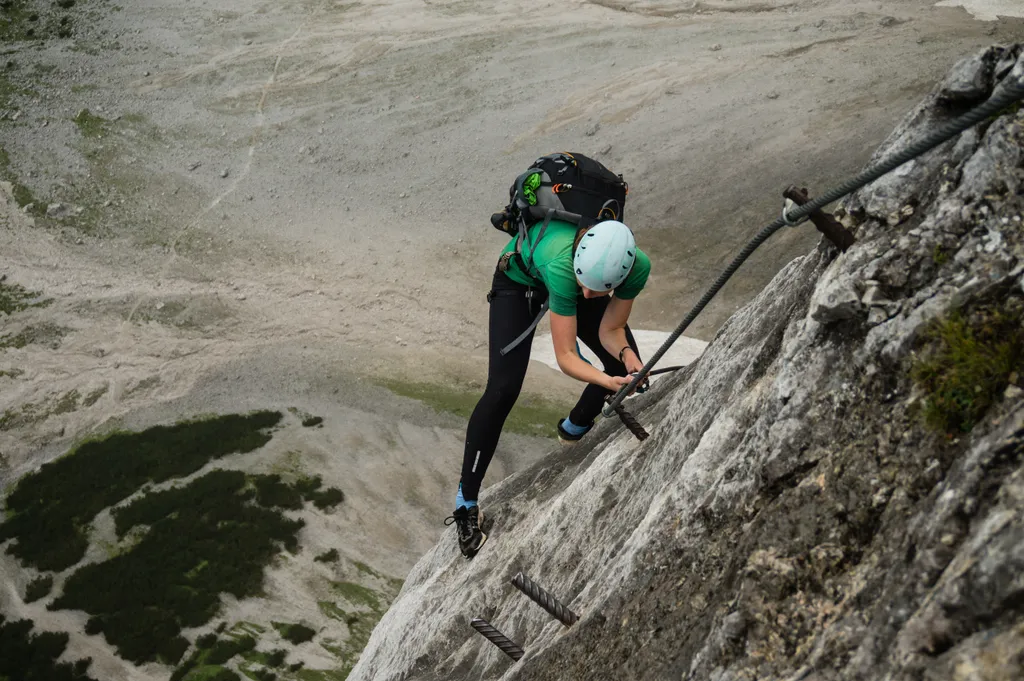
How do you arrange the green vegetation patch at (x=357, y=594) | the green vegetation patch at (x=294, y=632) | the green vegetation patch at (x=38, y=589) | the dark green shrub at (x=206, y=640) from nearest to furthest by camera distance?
the dark green shrub at (x=206, y=640), the green vegetation patch at (x=294, y=632), the green vegetation patch at (x=38, y=589), the green vegetation patch at (x=357, y=594)

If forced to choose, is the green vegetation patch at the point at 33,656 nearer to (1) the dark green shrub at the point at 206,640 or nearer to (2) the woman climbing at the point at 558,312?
(1) the dark green shrub at the point at 206,640

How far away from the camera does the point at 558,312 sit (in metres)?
9.70

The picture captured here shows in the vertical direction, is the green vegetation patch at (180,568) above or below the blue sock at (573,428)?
below

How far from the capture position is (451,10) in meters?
43.6

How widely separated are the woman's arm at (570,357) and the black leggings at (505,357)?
3.35 feet

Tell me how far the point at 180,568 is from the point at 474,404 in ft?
37.9

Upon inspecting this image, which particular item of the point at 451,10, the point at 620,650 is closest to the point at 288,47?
the point at 451,10

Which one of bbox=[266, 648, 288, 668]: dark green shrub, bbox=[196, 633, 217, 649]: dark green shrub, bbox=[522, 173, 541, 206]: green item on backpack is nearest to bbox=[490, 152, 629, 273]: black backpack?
bbox=[522, 173, 541, 206]: green item on backpack

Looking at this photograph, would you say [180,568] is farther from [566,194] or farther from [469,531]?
[566,194]

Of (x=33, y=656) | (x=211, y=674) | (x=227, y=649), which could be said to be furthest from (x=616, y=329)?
(x=33, y=656)

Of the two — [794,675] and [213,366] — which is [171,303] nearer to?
[213,366]

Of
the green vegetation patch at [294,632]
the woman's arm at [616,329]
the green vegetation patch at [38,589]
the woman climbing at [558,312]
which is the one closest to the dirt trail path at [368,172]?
the green vegetation patch at [294,632]

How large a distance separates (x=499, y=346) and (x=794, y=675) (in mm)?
6764

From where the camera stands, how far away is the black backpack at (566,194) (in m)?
A: 10.1
